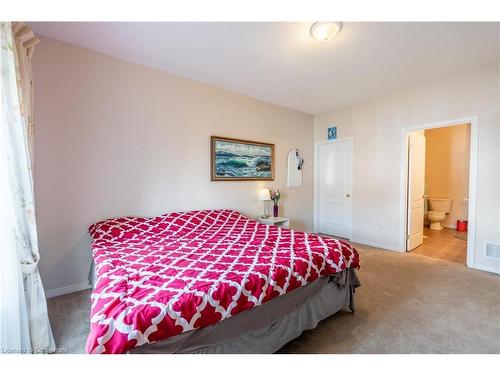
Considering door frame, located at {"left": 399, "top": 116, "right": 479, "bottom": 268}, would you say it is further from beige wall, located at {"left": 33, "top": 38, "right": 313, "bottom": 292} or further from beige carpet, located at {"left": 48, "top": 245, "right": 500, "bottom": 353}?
beige wall, located at {"left": 33, "top": 38, "right": 313, "bottom": 292}

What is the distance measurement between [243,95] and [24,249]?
10.7 feet

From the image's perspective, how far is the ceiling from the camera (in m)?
2.14

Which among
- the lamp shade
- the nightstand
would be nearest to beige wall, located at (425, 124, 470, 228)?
the nightstand

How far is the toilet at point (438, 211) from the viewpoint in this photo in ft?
16.7

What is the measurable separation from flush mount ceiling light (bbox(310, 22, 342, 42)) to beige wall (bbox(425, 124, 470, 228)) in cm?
Answer: 480

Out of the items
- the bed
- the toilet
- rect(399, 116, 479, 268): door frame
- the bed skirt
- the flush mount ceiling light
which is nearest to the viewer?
the bed

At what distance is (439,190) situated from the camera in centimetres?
551

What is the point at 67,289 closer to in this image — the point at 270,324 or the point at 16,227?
the point at 16,227

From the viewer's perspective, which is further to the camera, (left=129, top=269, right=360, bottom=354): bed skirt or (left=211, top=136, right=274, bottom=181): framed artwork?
(left=211, top=136, right=274, bottom=181): framed artwork

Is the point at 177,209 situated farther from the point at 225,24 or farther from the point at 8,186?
the point at 225,24

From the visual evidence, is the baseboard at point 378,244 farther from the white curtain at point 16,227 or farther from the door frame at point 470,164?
the white curtain at point 16,227

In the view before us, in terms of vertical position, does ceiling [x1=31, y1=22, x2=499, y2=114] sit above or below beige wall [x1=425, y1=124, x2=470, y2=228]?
above

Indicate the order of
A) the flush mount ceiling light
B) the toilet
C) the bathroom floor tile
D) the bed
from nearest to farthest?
the bed
the flush mount ceiling light
the bathroom floor tile
the toilet

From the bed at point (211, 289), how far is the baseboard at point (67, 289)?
2.08 feet
